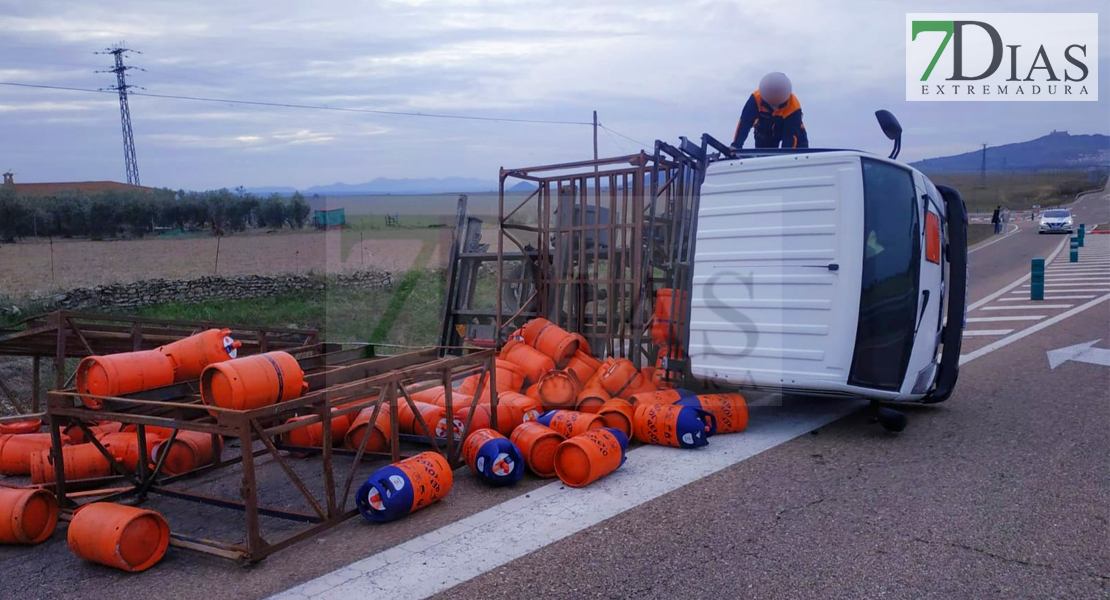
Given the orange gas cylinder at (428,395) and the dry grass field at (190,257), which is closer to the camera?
the orange gas cylinder at (428,395)

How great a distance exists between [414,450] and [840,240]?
430 cm

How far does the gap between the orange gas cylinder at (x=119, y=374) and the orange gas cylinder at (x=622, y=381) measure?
167 inches

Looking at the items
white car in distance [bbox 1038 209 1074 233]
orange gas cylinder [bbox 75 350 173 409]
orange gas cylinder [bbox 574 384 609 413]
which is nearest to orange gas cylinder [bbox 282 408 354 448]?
orange gas cylinder [bbox 75 350 173 409]

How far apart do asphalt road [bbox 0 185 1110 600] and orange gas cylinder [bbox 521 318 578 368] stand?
2796 millimetres

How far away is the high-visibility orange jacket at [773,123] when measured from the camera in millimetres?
9297

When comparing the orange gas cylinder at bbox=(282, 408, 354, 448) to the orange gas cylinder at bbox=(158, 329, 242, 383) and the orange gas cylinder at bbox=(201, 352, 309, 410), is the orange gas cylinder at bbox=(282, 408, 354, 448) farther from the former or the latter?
the orange gas cylinder at bbox=(201, 352, 309, 410)

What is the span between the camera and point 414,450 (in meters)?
7.32

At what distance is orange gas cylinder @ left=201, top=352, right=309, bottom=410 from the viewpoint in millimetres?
5004

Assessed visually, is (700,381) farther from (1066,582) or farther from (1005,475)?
(1066,582)

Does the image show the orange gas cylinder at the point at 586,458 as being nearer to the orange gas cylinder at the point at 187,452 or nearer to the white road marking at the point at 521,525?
the white road marking at the point at 521,525

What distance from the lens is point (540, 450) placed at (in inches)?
248

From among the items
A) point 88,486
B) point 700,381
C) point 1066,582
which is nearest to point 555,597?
point 1066,582

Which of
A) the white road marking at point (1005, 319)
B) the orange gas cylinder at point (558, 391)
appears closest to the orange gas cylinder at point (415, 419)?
the orange gas cylinder at point (558, 391)

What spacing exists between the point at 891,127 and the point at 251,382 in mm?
6729
